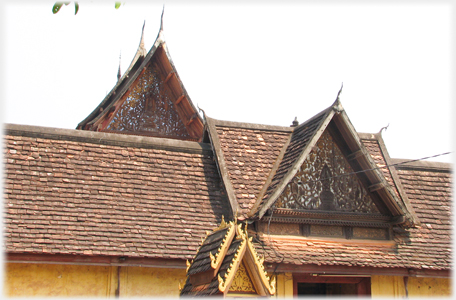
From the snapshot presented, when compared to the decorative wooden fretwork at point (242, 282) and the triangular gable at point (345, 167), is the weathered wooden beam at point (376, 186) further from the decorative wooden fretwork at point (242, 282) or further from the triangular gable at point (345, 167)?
the decorative wooden fretwork at point (242, 282)

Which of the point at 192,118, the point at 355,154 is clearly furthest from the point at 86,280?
the point at 192,118

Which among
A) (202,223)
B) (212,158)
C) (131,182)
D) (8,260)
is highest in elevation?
(212,158)

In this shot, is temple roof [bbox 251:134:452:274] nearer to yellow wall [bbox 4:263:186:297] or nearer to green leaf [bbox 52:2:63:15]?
yellow wall [bbox 4:263:186:297]

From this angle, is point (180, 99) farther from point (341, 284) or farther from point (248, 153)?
point (341, 284)

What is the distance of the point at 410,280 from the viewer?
11.2 meters

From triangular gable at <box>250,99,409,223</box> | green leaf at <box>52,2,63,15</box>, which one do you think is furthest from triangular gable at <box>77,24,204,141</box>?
green leaf at <box>52,2,63,15</box>

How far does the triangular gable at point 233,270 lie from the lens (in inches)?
239

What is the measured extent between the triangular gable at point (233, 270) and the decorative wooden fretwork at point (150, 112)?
9.04 m

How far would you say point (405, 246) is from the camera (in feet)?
37.2

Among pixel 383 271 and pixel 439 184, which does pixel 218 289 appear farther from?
pixel 439 184

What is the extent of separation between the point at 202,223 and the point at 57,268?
2813 mm

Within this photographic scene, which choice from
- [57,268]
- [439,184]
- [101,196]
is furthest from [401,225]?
[57,268]

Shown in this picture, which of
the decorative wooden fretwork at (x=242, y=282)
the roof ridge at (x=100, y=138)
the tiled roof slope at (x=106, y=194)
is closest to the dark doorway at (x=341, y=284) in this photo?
the tiled roof slope at (x=106, y=194)

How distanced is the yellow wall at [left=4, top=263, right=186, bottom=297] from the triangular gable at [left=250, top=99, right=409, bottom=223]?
2190 mm
